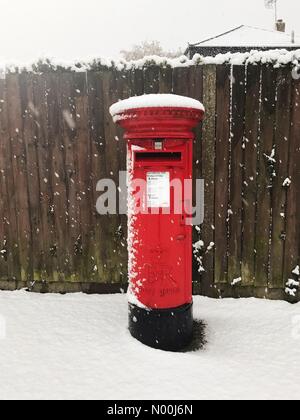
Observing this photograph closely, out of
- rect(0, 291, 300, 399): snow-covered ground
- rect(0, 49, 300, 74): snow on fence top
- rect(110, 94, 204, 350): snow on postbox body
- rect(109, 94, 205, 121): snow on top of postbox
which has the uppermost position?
rect(0, 49, 300, 74): snow on fence top

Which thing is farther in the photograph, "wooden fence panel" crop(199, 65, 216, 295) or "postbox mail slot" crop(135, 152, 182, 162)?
"wooden fence panel" crop(199, 65, 216, 295)

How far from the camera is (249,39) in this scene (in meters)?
22.6

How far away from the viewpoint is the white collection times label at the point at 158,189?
2.93 meters

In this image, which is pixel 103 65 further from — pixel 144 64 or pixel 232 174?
pixel 232 174

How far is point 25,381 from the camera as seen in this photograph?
2.88 metres

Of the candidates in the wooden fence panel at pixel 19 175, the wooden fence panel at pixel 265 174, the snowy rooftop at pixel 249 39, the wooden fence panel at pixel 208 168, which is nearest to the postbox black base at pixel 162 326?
the wooden fence panel at pixel 208 168

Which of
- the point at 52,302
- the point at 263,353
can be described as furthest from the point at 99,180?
the point at 263,353

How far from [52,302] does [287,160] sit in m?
3.01

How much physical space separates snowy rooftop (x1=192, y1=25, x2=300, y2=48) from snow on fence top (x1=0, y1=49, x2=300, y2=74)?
19.0m

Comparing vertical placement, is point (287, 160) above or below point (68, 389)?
above

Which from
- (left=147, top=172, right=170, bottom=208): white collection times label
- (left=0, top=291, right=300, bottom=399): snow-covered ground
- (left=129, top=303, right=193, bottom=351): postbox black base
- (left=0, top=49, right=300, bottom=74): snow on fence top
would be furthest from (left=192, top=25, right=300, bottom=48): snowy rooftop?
(left=129, top=303, right=193, bottom=351): postbox black base

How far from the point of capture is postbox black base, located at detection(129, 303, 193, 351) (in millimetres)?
3234

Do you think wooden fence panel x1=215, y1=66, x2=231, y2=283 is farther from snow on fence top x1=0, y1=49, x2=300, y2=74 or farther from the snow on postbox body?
the snow on postbox body

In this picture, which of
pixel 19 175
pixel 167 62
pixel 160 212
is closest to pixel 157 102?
pixel 160 212
